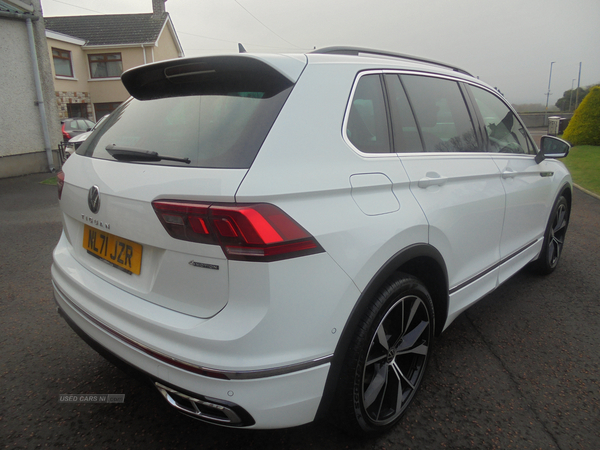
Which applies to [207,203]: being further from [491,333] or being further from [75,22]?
[75,22]

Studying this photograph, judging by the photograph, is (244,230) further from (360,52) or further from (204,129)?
(360,52)

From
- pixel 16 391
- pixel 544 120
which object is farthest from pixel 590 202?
pixel 544 120

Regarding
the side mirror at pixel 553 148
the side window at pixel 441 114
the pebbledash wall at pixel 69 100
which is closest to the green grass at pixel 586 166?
the side mirror at pixel 553 148

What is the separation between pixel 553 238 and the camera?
13.7 ft

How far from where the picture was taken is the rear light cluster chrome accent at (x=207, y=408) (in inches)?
60.7

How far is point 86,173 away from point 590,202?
28.9ft

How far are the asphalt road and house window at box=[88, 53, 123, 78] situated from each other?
26.3 meters

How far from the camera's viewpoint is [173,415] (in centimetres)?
226

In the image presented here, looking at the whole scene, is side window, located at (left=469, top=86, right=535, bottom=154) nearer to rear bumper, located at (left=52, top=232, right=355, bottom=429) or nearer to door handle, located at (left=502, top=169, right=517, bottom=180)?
door handle, located at (left=502, top=169, right=517, bottom=180)

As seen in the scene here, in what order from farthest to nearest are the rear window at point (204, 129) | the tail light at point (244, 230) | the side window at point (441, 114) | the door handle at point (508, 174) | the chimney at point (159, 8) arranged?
the chimney at point (159, 8) → the door handle at point (508, 174) → the side window at point (441, 114) → the rear window at point (204, 129) → the tail light at point (244, 230)

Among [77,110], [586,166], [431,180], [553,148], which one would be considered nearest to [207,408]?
[431,180]

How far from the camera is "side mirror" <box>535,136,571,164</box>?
364 cm

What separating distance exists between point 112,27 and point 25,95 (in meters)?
19.9

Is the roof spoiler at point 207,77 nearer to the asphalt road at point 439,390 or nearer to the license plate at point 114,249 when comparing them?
the license plate at point 114,249
